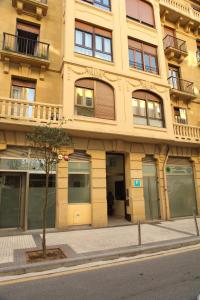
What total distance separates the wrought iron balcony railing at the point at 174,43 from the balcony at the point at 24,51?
31.0ft

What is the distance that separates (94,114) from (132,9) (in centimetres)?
842

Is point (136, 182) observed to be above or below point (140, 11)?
below

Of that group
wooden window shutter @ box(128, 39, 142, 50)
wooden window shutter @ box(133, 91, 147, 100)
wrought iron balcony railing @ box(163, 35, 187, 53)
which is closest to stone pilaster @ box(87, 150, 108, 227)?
wooden window shutter @ box(133, 91, 147, 100)

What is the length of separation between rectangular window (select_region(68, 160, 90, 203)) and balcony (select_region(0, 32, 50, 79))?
571 centimetres

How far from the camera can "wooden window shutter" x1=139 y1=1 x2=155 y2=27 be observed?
1473 cm

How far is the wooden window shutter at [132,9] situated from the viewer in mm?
14245

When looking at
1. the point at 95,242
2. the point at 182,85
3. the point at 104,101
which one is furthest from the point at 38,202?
the point at 182,85

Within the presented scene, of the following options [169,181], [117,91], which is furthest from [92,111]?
[169,181]

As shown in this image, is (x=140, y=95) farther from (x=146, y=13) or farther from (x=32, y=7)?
(x=32, y=7)

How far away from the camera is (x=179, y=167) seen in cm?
1438

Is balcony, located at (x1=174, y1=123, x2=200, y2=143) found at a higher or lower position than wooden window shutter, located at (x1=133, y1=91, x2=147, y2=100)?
lower

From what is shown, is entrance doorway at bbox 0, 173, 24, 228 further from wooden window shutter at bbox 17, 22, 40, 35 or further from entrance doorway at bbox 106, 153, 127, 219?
wooden window shutter at bbox 17, 22, 40, 35

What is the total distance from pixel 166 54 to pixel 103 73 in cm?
691

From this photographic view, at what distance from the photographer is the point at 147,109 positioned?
13211 millimetres
